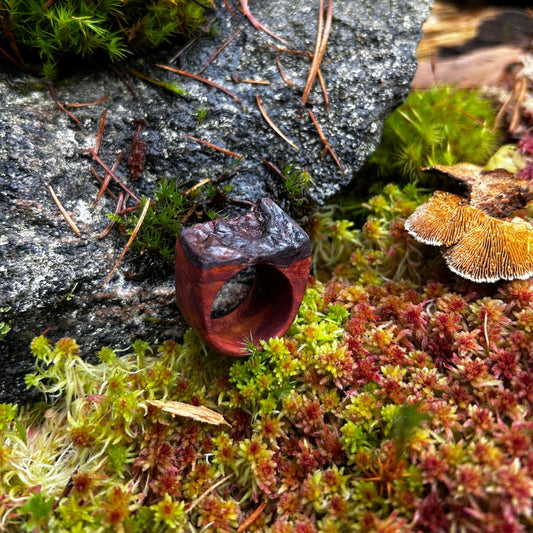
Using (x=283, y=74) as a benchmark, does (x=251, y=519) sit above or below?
below

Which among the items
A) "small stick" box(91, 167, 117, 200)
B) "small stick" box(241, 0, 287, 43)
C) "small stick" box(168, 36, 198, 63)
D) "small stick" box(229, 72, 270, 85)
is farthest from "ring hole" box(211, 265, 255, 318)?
"small stick" box(241, 0, 287, 43)

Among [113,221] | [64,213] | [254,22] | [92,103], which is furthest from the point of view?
[254,22]

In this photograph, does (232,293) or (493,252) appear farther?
(232,293)

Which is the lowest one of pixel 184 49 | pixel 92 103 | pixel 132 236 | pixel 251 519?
pixel 251 519

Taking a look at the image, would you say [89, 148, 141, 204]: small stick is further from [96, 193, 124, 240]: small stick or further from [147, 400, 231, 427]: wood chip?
[147, 400, 231, 427]: wood chip

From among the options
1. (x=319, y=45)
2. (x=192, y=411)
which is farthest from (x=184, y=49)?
(x=192, y=411)

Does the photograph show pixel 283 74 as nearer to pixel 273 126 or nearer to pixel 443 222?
pixel 273 126
